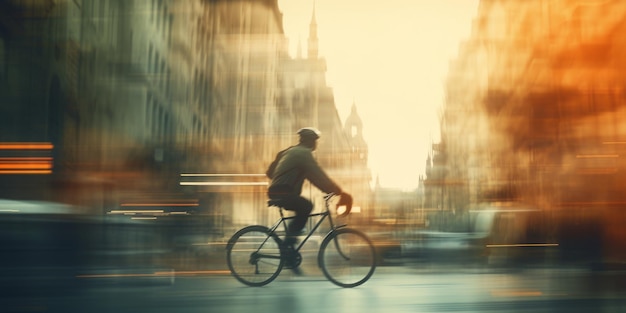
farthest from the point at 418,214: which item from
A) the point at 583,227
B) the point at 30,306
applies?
the point at 30,306

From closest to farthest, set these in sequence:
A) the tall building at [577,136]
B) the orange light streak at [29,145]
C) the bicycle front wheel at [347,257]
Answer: the bicycle front wheel at [347,257]
the tall building at [577,136]
the orange light streak at [29,145]

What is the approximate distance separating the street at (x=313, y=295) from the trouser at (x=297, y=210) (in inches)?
24.1

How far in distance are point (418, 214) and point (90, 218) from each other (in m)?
19.8

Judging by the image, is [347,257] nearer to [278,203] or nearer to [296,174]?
[278,203]

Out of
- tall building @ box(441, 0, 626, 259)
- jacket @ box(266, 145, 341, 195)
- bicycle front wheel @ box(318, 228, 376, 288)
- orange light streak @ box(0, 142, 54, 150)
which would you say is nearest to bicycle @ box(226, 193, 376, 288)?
bicycle front wheel @ box(318, 228, 376, 288)

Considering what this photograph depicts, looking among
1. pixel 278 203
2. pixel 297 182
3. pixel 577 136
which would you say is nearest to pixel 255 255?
pixel 278 203

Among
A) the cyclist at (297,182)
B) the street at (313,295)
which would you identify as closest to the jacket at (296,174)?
the cyclist at (297,182)

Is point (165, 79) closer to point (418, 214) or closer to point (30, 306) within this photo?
point (418, 214)

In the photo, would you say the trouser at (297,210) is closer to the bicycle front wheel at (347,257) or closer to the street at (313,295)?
the bicycle front wheel at (347,257)

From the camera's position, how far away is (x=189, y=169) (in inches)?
890

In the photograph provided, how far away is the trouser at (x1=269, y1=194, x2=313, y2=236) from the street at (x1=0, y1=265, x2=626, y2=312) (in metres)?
0.61

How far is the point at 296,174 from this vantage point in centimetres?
904

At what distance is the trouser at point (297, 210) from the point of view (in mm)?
8891

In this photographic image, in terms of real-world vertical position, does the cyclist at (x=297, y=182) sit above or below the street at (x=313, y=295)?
above
